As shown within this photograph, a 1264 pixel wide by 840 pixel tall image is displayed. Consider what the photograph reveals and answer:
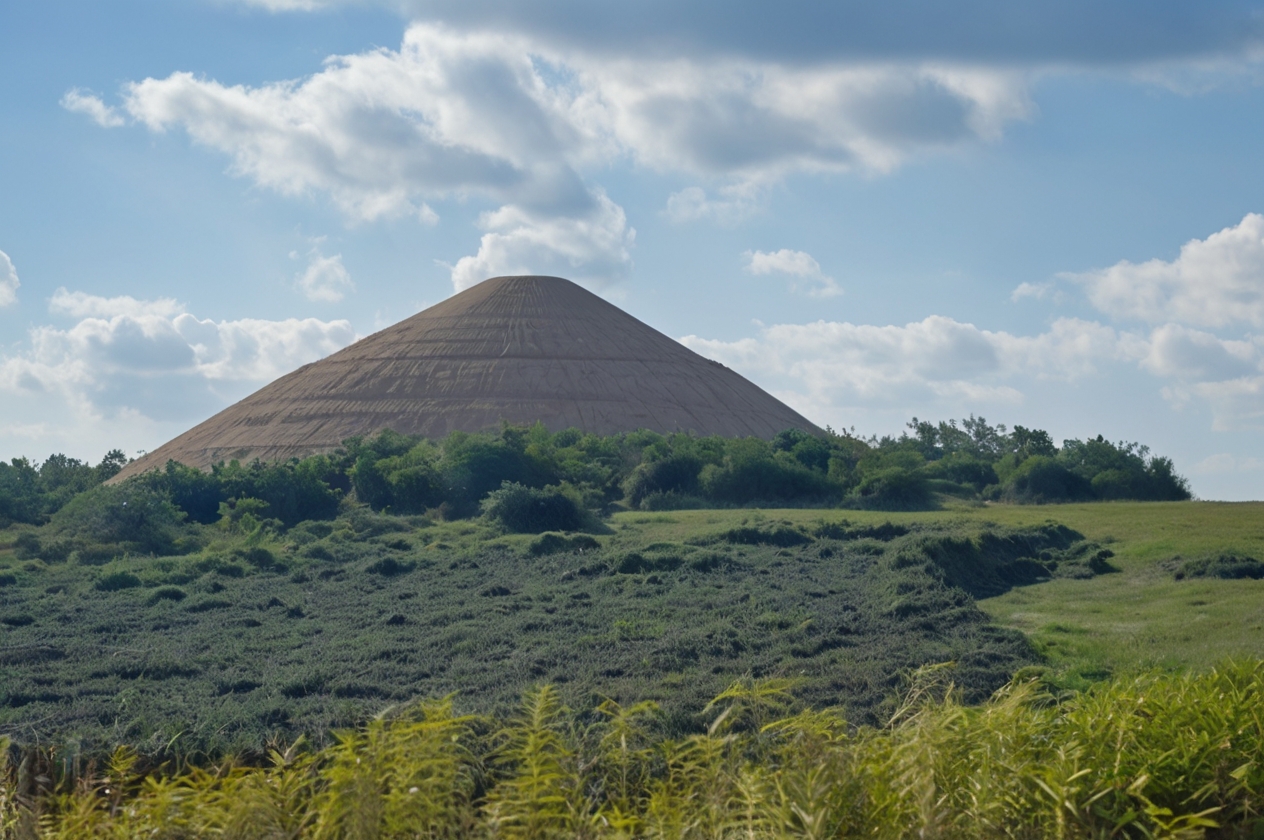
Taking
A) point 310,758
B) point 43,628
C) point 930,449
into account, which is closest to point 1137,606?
point 310,758

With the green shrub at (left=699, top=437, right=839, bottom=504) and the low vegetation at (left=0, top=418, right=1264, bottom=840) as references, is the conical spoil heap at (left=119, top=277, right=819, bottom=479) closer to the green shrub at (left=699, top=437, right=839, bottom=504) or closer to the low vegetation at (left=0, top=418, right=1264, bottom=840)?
the low vegetation at (left=0, top=418, right=1264, bottom=840)

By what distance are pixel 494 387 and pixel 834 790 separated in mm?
62150

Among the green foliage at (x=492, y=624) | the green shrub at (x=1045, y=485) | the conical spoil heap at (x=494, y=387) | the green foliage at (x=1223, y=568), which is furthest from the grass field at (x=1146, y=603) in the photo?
the conical spoil heap at (x=494, y=387)

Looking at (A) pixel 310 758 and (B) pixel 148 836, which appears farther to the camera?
(A) pixel 310 758

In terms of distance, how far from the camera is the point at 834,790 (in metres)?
4.39

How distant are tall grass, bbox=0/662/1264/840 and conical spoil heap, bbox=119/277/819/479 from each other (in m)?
56.0

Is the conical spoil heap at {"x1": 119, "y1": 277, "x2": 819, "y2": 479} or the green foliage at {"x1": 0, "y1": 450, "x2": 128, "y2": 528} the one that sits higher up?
the conical spoil heap at {"x1": 119, "y1": 277, "x2": 819, "y2": 479}

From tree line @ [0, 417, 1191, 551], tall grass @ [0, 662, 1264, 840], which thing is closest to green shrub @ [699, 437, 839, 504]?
tree line @ [0, 417, 1191, 551]

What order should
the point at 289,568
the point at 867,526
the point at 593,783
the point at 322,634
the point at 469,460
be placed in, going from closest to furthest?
the point at 593,783, the point at 322,634, the point at 289,568, the point at 867,526, the point at 469,460

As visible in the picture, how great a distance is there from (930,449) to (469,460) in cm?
3140

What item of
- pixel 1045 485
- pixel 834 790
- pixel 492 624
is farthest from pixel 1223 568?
pixel 1045 485

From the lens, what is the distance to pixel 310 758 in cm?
512

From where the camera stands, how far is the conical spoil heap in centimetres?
6288

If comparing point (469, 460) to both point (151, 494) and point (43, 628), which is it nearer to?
point (151, 494)
